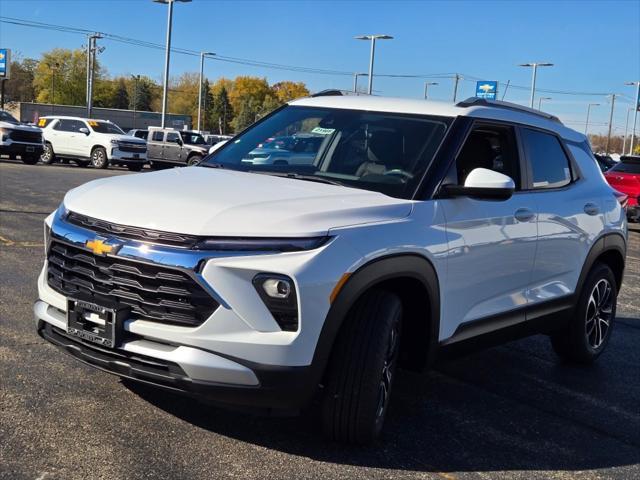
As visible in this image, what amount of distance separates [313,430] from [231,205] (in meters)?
1.36

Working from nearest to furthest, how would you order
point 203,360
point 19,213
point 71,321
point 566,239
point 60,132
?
1. point 203,360
2. point 71,321
3. point 566,239
4. point 19,213
5. point 60,132

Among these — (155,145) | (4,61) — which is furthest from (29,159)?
(4,61)

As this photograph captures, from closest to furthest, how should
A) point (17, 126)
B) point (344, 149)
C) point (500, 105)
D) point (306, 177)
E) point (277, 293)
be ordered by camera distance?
point (277, 293) → point (306, 177) → point (344, 149) → point (500, 105) → point (17, 126)

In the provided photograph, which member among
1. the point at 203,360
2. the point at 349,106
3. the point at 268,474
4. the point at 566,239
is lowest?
the point at 268,474

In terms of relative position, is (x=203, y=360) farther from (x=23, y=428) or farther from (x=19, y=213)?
(x=19, y=213)

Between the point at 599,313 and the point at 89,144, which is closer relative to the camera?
the point at 599,313

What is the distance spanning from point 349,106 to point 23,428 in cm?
272

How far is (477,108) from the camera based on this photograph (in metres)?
4.57

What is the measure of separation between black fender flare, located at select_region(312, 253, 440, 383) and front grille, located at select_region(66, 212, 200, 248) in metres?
0.70

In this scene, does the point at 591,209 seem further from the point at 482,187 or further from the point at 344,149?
the point at 344,149

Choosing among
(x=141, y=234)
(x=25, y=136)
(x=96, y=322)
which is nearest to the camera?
(x=141, y=234)

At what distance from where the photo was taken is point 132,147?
27.9m

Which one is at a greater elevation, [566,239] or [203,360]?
[566,239]

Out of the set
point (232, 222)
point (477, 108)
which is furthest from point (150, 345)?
point (477, 108)
